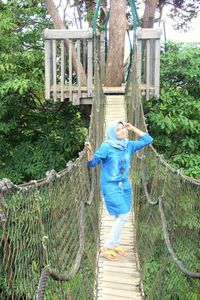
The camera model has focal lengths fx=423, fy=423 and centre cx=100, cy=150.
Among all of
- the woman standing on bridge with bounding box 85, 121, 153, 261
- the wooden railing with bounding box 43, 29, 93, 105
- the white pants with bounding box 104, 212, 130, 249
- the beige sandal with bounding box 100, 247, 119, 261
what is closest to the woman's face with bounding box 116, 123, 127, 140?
the woman standing on bridge with bounding box 85, 121, 153, 261

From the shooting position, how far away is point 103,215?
3080 millimetres

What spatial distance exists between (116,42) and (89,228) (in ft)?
11.7

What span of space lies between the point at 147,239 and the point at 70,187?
906 millimetres

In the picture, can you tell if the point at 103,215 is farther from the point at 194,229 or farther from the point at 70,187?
the point at 70,187

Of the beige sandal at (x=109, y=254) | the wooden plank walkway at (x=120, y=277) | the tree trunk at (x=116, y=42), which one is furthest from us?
the tree trunk at (x=116, y=42)

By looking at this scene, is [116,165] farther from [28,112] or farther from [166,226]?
[28,112]

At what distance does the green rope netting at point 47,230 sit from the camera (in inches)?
45.5

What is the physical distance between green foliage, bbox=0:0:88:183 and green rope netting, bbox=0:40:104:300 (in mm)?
2197

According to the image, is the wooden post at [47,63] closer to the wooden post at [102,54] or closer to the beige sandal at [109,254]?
the wooden post at [102,54]

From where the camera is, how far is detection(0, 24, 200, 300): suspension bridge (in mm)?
1351

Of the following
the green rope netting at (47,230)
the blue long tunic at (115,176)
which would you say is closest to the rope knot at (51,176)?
the green rope netting at (47,230)

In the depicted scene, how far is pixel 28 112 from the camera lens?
5719mm

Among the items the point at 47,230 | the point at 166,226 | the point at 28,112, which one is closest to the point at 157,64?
the point at 28,112

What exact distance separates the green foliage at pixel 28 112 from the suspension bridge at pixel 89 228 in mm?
580
